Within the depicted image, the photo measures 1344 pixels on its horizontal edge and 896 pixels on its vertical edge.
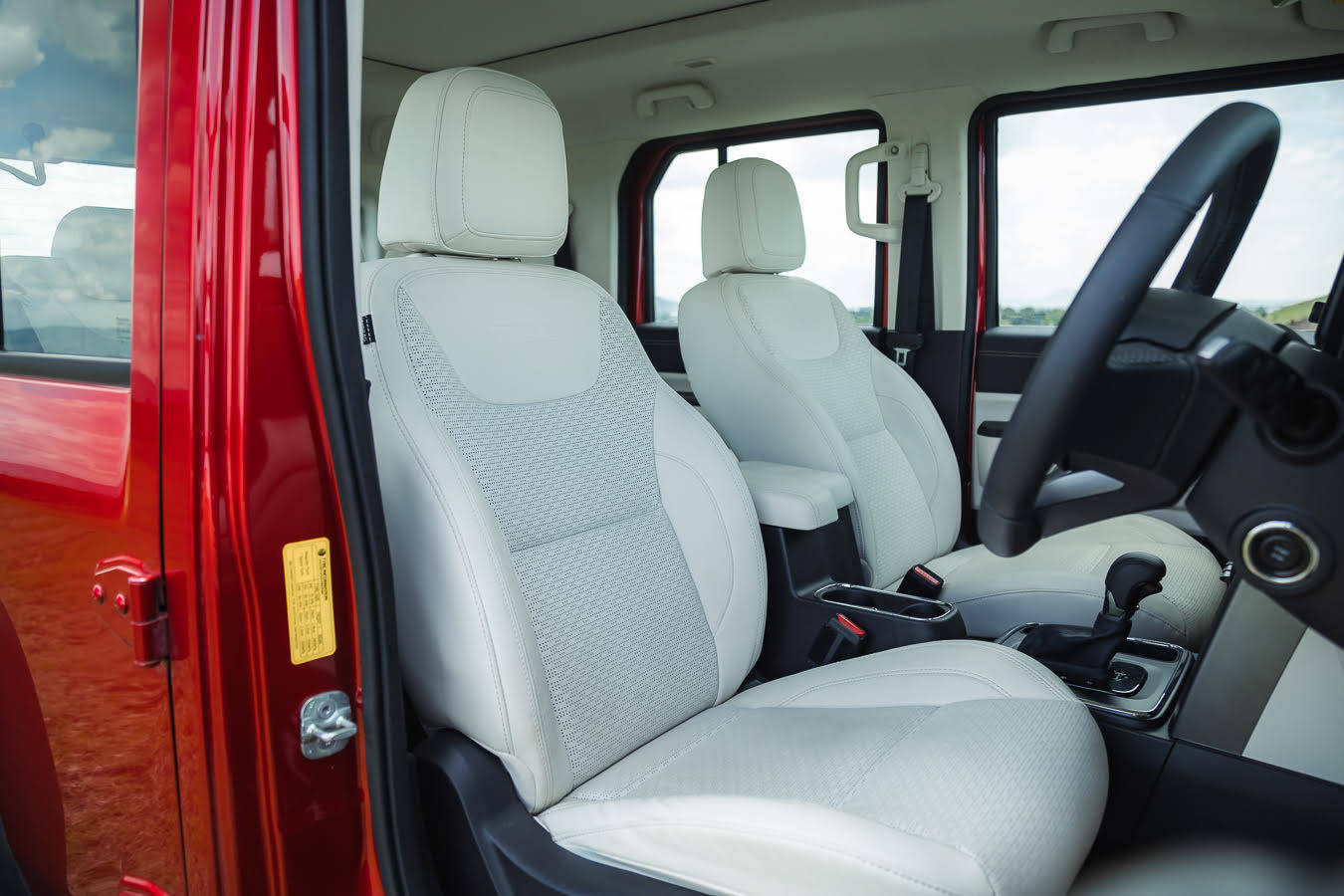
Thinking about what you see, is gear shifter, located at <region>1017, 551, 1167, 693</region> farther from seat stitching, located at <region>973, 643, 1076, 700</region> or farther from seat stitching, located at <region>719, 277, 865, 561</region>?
seat stitching, located at <region>719, 277, 865, 561</region>

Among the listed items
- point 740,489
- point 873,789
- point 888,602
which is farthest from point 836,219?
point 873,789

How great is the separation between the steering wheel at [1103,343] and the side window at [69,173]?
89 centimetres

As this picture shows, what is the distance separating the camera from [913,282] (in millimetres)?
3059

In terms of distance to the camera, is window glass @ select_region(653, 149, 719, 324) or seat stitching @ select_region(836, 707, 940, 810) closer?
seat stitching @ select_region(836, 707, 940, 810)

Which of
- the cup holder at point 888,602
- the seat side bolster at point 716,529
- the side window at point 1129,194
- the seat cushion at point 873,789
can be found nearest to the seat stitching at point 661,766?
the seat cushion at point 873,789

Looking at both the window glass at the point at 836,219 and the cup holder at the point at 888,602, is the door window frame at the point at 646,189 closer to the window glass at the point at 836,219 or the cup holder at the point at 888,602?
the window glass at the point at 836,219

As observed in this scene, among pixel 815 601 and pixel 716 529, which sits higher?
pixel 716 529

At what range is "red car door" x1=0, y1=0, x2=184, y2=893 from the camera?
100cm

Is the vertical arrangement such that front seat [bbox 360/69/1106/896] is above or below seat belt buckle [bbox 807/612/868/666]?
above

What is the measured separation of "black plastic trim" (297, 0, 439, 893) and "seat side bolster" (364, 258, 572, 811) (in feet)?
0.41

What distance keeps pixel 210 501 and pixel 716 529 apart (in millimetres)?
823

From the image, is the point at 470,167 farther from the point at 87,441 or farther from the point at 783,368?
the point at 783,368

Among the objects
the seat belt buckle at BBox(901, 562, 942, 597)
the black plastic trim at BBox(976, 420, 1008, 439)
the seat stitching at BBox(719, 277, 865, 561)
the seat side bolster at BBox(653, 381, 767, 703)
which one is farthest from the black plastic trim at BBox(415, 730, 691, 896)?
the black plastic trim at BBox(976, 420, 1008, 439)

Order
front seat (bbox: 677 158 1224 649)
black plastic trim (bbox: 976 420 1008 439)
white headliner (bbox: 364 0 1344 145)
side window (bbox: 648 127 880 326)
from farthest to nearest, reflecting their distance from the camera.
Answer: side window (bbox: 648 127 880 326) → black plastic trim (bbox: 976 420 1008 439) → white headliner (bbox: 364 0 1344 145) → front seat (bbox: 677 158 1224 649)
